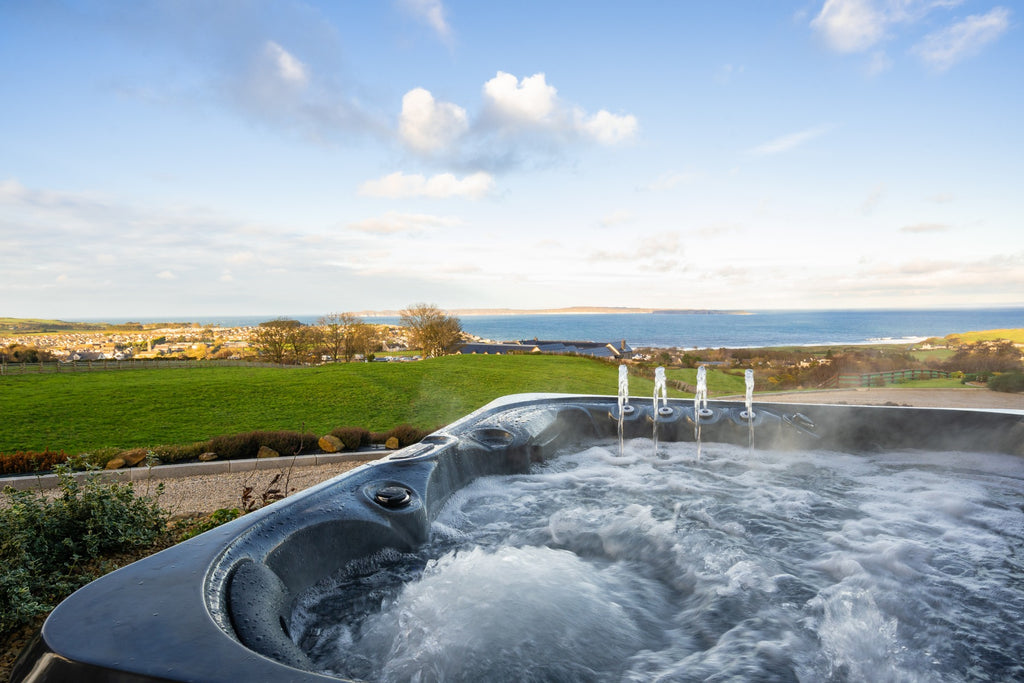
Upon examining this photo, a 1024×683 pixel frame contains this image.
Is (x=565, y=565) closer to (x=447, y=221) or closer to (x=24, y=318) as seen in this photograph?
(x=447, y=221)

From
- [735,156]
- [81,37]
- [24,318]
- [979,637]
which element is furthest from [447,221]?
[24,318]

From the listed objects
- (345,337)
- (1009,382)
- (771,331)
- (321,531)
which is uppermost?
→ (345,337)

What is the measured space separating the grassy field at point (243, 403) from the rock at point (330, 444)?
36.2 inches

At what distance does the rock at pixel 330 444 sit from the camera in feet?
18.3

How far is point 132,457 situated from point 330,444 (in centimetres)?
204

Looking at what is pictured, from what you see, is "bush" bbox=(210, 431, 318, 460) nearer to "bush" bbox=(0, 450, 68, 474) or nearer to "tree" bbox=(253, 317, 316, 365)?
"bush" bbox=(0, 450, 68, 474)

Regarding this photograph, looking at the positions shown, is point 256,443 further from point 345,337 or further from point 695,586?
point 345,337

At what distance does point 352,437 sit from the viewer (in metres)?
5.82

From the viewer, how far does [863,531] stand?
2465 mm

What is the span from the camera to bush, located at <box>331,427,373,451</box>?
5781mm

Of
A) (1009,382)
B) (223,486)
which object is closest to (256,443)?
(223,486)

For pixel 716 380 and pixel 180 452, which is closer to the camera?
pixel 180 452

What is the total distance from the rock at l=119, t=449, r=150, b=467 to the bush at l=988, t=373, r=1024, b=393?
1496cm

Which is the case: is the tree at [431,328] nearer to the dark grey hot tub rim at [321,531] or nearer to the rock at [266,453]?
the rock at [266,453]
